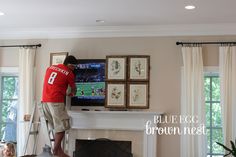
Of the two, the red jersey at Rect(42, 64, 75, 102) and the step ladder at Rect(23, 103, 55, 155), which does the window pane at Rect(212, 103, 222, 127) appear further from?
the step ladder at Rect(23, 103, 55, 155)

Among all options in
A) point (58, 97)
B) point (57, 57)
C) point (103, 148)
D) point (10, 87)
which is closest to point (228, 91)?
point (103, 148)

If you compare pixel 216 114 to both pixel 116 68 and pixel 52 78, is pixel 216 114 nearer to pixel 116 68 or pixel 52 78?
pixel 116 68

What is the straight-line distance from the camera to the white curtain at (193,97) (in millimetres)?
5734

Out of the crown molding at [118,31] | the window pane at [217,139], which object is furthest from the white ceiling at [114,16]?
the window pane at [217,139]

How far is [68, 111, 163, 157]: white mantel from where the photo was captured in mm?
5922

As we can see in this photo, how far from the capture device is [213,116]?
6039 mm

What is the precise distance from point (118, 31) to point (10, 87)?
2.27 metres

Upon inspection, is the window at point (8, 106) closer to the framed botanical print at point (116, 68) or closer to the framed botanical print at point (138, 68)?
the framed botanical print at point (116, 68)

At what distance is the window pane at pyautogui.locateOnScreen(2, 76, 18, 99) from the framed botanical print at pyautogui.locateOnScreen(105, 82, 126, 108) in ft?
5.96

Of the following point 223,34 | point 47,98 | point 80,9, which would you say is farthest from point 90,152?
point 223,34

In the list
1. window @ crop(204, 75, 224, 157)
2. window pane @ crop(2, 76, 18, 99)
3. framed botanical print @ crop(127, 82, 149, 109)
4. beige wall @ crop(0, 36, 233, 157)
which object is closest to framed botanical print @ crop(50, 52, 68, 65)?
beige wall @ crop(0, 36, 233, 157)

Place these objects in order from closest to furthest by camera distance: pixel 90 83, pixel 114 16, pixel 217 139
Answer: pixel 114 16 < pixel 217 139 < pixel 90 83

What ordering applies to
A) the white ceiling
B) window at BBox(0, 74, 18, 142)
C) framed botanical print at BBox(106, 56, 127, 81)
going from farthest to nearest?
window at BBox(0, 74, 18, 142) → framed botanical print at BBox(106, 56, 127, 81) → the white ceiling

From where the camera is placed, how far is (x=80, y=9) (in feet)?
16.9
